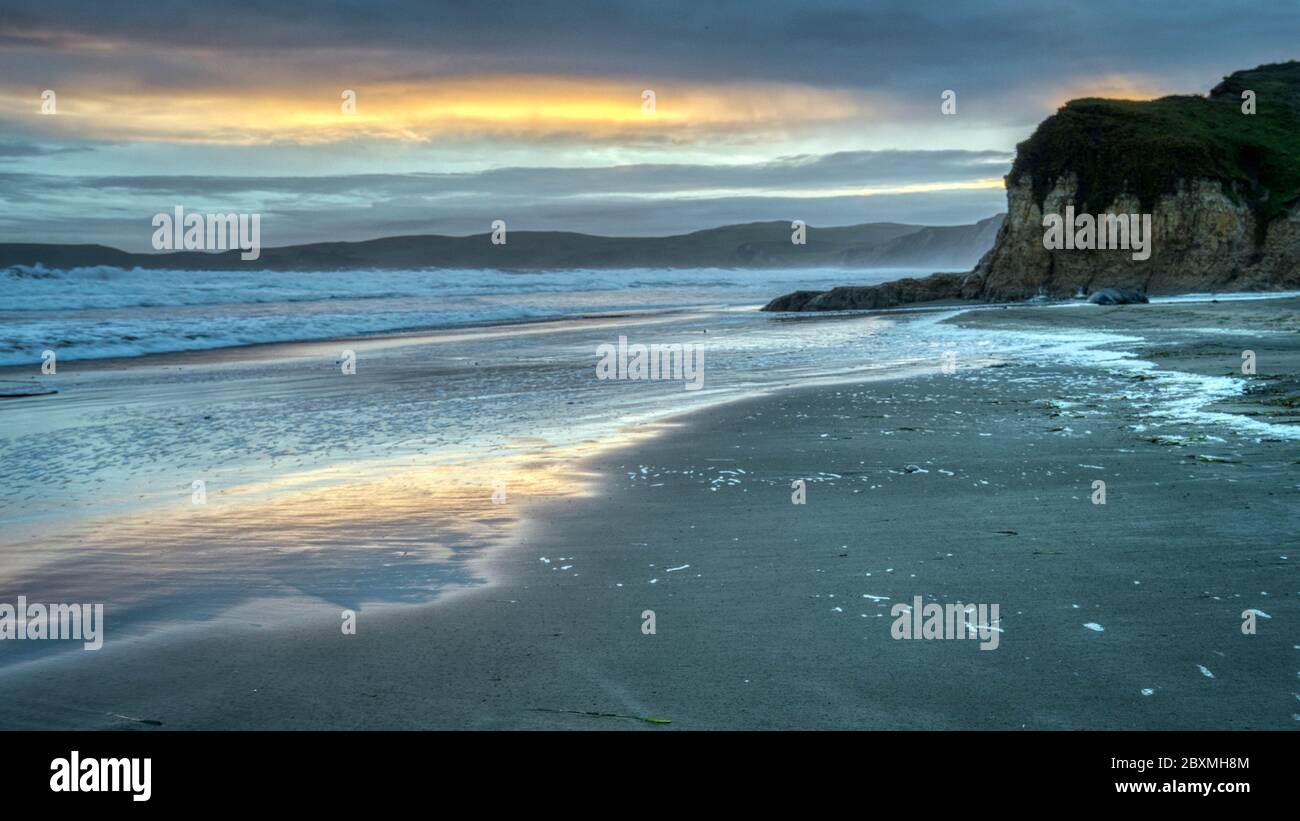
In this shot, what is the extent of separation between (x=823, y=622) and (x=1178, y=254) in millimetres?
31022

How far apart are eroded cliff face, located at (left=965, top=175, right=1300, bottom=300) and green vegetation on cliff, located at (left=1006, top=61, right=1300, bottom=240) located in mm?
355

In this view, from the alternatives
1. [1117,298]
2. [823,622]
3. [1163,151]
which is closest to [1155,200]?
[1163,151]

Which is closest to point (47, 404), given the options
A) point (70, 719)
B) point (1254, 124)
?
point (70, 719)

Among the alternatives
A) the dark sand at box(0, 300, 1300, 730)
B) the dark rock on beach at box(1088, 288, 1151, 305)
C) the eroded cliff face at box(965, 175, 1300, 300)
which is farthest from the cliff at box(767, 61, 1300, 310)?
the dark sand at box(0, 300, 1300, 730)

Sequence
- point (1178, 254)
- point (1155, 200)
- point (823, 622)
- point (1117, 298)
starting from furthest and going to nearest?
1. point (1178, 254)
2. point (1155, 200)
3. point (1117, 298)
4. point (823, 622)

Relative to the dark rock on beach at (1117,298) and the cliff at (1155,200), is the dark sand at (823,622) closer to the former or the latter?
the dark rock on beach at (1117,298)

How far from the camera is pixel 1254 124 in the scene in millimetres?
33750

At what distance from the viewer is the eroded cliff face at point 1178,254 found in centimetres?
2928

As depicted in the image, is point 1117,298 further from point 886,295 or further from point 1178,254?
point 886,295

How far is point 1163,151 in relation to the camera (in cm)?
3050

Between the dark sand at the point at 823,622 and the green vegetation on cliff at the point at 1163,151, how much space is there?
27003 mm
